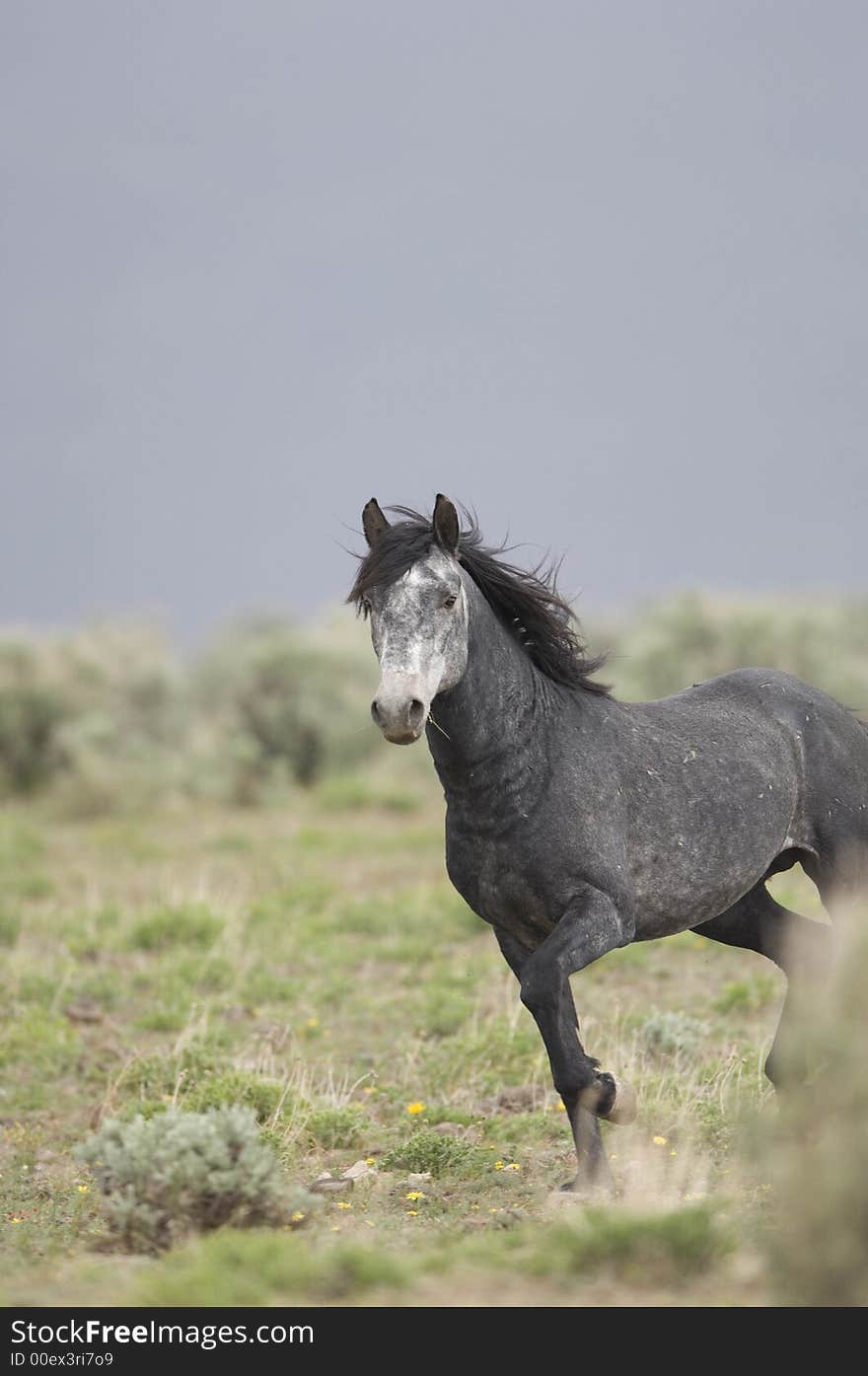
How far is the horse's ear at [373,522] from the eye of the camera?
6203mm

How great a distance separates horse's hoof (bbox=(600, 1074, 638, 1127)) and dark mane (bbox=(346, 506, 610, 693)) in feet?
5.84

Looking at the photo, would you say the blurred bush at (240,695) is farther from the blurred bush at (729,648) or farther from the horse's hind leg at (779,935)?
the horse's hind leg at (779,935)

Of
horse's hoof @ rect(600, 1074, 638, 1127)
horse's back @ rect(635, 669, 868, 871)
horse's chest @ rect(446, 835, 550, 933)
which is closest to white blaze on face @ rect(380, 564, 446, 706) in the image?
horse's chest @ rect(446, 835, 550, 933)

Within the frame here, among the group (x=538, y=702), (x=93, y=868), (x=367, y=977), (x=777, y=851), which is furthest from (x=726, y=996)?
(x=93, y=868)

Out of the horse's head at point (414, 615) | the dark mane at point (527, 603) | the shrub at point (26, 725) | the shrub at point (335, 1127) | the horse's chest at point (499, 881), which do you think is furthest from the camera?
the shrub at point (26, 725)

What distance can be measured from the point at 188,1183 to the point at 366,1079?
11.3ft

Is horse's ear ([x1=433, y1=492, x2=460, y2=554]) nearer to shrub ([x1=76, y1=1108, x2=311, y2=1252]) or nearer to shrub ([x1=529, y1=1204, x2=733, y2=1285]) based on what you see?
shrub ([x1=76, y1=1108, x2=311, y2=1252])

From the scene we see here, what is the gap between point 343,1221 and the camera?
5.91 m

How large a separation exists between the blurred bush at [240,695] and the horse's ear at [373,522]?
14.0 metres

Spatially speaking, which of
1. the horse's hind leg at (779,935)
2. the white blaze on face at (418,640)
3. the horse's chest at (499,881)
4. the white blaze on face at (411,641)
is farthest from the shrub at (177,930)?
the white blaze on face at (411,641)

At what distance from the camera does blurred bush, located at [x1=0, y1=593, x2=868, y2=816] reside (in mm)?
21516

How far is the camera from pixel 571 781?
622 centimetres
